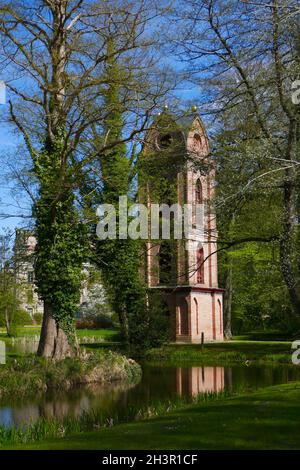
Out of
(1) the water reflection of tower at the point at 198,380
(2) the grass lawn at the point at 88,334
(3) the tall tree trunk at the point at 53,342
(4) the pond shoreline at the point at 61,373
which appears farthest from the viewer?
(2) the grass lawn at the point at 88,334

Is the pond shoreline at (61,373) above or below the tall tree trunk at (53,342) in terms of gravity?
below

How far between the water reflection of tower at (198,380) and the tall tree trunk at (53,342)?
3690mm

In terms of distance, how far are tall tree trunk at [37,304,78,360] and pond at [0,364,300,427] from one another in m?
2.66

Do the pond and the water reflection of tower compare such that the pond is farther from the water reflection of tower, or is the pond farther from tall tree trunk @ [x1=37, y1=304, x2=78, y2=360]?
tall tree trunk @ [x1=37, y1=304, x2=78, y2=360]

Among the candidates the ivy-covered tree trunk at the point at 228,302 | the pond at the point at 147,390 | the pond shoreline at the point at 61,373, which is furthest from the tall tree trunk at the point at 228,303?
the pond shoreline at the point at 61,373

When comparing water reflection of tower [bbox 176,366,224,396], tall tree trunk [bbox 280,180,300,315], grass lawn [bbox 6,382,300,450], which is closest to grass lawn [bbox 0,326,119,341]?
water reflection of tower [bbox 176,366,224,396]

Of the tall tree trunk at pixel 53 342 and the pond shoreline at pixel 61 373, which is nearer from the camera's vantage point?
the pond shoreline at pixel 61 373

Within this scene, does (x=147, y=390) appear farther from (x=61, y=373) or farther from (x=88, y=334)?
(x=88, y=334)

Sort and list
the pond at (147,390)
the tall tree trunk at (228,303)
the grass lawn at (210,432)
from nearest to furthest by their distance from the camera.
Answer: the grass lawn at (210,432), the pond at (147,390), the tall tree trunk at (228,303)

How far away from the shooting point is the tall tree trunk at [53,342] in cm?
1916

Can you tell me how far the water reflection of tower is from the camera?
50.7 ft

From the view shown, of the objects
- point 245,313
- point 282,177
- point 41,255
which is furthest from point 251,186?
point 245,313

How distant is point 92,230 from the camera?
84.2 ft

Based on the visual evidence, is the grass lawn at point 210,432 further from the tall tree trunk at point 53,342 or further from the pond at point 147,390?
the tall tree trunk at point 53,342
